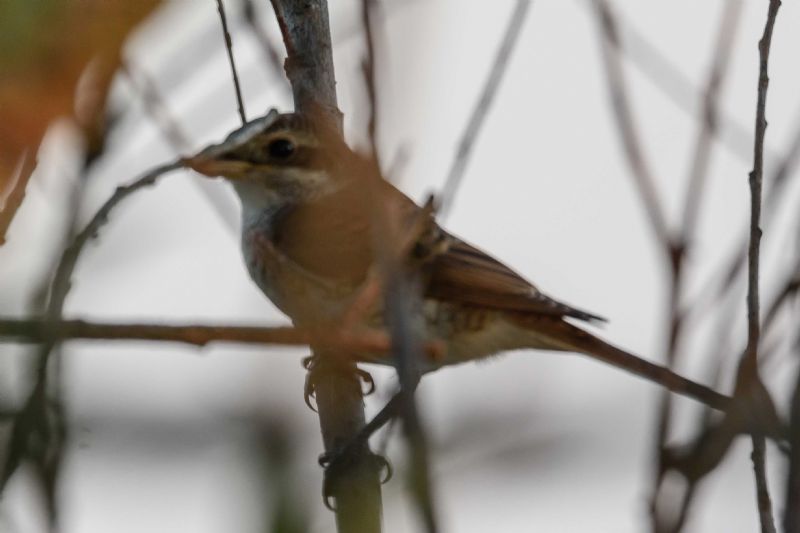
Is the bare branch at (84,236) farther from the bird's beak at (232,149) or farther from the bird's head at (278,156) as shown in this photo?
the bird's beak at (232,149)

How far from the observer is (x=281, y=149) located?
5953 millimetres

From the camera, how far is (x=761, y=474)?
263cm

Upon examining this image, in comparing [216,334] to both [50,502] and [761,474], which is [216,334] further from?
[761,474]

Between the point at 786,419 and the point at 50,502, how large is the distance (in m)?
1.11

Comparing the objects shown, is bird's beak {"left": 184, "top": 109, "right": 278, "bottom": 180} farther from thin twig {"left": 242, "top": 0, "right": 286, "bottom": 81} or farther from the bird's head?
thin twig {"left": 242, "top": 0, "right": 286, "bottom": 81}

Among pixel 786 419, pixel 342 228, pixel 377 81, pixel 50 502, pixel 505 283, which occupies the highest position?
pixel 505 283

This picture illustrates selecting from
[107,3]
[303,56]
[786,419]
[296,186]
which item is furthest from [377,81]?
[296,186]

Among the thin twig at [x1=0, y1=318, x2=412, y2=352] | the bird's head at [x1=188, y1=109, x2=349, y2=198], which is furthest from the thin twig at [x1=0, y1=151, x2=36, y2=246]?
the bird's head at [x1=188, y1=109, x2=349, y2=198]

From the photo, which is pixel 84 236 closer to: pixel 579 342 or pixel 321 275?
pixel 321 275

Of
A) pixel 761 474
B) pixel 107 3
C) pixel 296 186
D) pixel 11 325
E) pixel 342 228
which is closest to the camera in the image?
pixel 11 325

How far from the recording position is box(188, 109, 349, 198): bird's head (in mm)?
5609

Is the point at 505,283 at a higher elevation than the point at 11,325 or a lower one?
higher

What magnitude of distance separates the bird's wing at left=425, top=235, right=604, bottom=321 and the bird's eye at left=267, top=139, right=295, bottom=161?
88 cm

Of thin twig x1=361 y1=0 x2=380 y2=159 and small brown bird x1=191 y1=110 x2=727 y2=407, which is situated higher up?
small brown bird x1=191 y1=110 x2=727 y2=407
